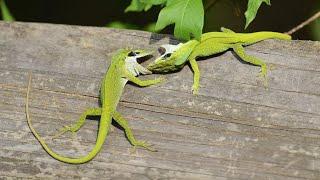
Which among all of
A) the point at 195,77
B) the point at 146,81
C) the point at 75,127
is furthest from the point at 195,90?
the point at 75,127

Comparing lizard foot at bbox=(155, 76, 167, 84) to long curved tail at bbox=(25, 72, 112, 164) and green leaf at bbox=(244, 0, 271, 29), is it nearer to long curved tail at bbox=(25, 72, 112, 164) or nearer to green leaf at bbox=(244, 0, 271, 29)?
long curved tail at bbox=(25, 72, 112, 164)

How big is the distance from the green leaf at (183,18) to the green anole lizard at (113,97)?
33 centimetres

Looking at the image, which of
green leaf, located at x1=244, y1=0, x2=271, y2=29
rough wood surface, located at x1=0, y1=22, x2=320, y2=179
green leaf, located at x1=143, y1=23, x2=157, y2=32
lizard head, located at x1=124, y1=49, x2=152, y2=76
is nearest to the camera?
rough wood surface, located at x1=0, y1=22, x2=320, y2=179

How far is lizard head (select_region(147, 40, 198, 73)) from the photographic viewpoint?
149 inches

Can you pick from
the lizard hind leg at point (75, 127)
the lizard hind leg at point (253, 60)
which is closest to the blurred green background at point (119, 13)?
the lizard hind leg at point (253, 60)

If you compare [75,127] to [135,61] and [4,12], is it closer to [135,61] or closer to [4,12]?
[135,61]

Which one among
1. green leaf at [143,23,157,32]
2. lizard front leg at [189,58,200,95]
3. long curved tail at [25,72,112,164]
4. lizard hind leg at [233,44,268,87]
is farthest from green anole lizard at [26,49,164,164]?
green leaf at [143,23,157,32]

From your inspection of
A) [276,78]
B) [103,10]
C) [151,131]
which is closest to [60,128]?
[151,131]

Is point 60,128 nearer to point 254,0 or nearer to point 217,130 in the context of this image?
point 217,130

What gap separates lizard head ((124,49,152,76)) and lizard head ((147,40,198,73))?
0.23ft

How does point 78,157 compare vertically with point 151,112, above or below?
below

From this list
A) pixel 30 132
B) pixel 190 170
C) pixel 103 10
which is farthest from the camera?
pixel 103 10

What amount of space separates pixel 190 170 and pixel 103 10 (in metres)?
2.91

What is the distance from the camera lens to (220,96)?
359 cm
